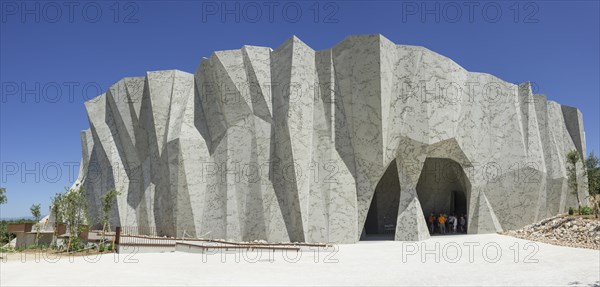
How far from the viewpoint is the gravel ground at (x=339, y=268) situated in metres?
11.0

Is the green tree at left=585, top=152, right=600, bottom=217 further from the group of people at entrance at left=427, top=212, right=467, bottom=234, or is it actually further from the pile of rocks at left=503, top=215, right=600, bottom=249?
the group of people at entrance at left=427, top=212, right=467, bottom=234

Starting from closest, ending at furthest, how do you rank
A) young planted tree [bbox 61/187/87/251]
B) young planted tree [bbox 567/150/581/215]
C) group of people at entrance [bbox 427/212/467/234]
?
young planted tree [bbox 61/187/87/251], young planted tree [bbox 567/150/581/215], group of people at entrance [bbox 427/212/467/234]

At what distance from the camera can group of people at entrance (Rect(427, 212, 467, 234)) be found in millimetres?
26375

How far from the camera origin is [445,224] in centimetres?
2773

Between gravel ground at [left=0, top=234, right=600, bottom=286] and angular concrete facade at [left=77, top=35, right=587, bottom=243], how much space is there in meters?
4.83

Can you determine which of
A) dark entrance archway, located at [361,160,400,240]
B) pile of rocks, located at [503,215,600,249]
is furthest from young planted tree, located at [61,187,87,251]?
pile of rocks, located at [503,215,600,249]

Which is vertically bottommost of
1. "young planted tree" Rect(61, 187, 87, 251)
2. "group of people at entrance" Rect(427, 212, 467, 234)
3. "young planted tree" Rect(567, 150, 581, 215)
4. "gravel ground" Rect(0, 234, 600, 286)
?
"group of people at entrance" Rect(427, 212, 467, 234)

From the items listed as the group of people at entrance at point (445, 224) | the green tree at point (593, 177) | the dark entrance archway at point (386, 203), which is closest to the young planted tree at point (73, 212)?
the dark entrance archway at point (386, 203)

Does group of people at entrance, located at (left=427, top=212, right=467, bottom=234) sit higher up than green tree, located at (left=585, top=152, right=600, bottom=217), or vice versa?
green tree, located at (left=585, top=152, right=600, bottom=217)

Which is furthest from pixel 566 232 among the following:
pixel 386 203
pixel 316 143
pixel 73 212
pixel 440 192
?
pixel 73 212

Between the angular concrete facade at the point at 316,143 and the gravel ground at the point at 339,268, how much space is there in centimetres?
483

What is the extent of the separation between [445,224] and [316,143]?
1098cm

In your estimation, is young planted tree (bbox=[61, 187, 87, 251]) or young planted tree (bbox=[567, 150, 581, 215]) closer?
young planted tree (bbox=[61, 187, 87, 251])

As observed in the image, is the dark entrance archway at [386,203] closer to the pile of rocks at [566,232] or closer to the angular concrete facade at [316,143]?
the angular concrete facade at [316,143]
